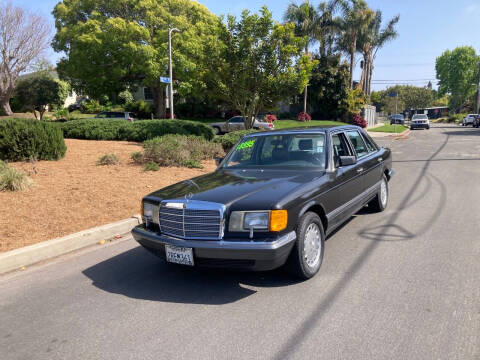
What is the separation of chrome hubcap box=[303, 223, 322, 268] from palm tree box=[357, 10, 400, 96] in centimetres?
4336

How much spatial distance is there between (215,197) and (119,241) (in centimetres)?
249

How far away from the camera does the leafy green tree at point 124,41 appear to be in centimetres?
2650

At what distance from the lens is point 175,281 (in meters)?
4.20

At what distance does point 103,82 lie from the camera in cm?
2878

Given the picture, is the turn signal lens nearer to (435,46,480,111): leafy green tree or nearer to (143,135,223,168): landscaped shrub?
(143,135,223,168): landscaped shrub

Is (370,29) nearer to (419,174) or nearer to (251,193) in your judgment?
(419,174)

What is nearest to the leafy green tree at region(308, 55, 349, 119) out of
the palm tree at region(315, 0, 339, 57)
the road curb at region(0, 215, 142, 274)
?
the palm tree at region(315, 0, 339, 57)

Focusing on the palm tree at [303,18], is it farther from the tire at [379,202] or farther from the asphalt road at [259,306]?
the asphalt road at [259,306]

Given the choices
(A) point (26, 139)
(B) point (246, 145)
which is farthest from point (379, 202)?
(A) point (26, 139)

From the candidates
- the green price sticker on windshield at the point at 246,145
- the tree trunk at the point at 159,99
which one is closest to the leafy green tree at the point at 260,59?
the green price sticker on windshield at the point at 246,145

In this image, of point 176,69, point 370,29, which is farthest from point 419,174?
point 370,29

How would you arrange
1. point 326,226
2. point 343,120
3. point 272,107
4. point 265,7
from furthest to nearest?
point 343,120 → point 272,107 → point 265,7 → point 326,226

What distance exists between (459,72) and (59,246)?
105497mm

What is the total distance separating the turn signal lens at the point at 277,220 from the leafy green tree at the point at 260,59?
11.3 m
